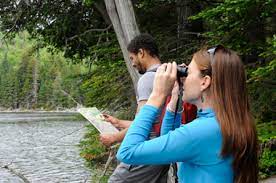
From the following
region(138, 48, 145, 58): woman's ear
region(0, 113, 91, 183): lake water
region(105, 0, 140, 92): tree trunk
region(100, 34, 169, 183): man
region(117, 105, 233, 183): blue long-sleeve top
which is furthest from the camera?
region(0, 113, 91, 183): lake water

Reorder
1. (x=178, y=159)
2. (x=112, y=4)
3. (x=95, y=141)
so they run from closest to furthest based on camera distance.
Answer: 1. (x=178, y=159)
2. (x=112, y=4)
3. (x=95, y=141)

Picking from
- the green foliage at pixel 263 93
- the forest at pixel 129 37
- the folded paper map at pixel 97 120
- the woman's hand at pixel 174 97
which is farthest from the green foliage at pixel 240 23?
the woman's hand at pixel 174 97

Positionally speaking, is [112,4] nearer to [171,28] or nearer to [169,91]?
[171,28]

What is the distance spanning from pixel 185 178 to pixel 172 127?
1.17 ft

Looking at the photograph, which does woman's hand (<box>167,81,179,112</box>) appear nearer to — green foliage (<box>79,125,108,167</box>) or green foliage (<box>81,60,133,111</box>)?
green foliage (<box>81,60,133,111</box>)

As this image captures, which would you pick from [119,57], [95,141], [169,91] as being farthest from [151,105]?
[95,141]

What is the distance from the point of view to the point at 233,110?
6.70ft

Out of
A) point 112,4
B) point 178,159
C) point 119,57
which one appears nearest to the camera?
point 178,159

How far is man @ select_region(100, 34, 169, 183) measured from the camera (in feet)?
11.9

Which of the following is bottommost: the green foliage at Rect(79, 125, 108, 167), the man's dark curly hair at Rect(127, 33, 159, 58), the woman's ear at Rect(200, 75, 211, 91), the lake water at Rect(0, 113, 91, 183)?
the lake water at Rect(0, 113, 91, 183)

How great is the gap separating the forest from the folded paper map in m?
1.35

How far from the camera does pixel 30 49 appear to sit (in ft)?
38.6

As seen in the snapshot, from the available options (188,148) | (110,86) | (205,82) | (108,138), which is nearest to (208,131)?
(188,148)

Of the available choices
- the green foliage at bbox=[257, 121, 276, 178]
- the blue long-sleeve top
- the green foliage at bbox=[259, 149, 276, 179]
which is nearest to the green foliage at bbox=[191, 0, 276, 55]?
the green foliage at bbox=[257, 121, 276, 178]
